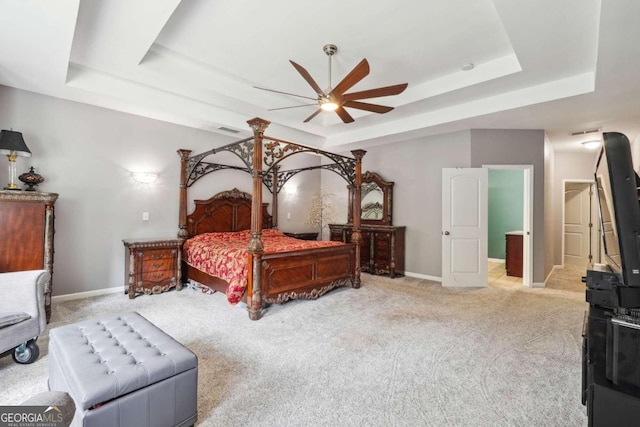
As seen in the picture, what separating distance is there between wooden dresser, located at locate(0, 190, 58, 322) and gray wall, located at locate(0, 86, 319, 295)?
787 millimetres

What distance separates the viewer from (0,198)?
10.1 ft

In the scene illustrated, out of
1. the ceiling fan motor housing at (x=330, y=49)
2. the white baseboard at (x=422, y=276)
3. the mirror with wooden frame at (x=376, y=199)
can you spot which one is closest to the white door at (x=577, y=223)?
the white baseboard at (x=422, y=276)

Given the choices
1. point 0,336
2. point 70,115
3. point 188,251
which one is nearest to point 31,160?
point 70,115

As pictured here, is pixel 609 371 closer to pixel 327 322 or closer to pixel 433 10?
pixel 327 322

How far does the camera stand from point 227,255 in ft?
12.8

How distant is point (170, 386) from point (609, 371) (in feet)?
6.64

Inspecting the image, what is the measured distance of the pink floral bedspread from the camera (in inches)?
142

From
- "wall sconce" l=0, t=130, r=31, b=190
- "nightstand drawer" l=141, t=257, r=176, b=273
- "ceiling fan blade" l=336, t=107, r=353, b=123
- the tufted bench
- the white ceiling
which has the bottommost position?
the tufted bench

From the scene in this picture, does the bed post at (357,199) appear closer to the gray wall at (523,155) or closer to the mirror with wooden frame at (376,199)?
the mirror with wooden frame at (376,199)

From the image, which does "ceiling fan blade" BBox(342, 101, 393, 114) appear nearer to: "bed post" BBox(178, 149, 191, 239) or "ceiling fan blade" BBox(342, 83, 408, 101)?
"ceiling fan blade" BBox(342, 83, 408, 101)

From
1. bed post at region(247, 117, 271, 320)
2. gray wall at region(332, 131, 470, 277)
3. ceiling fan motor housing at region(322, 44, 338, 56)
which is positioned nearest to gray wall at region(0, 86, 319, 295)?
bed post at region(247, 117, 271, 320)

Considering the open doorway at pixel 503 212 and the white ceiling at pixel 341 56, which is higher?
the white ceiling at pixel 341 56

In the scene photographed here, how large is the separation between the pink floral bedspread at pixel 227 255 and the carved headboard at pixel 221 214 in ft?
0.90

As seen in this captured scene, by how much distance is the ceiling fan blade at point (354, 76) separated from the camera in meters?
2.71
